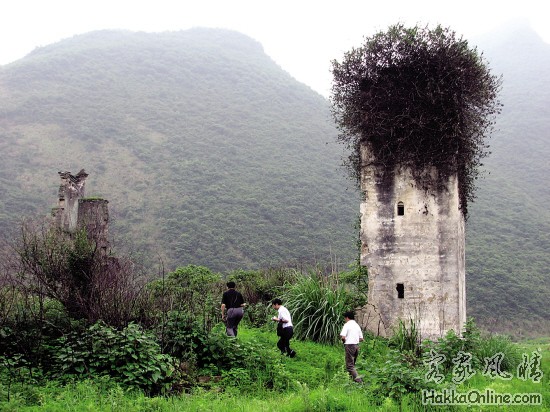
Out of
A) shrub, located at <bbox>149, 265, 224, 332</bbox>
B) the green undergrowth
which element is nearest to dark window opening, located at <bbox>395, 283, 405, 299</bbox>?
the green undergrowth

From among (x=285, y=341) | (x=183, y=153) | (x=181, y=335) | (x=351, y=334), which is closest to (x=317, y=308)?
(x=285, y=341)

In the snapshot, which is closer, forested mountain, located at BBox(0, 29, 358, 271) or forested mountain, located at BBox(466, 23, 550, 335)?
forested mountain, located at BBox(466, 23, 550, 335)

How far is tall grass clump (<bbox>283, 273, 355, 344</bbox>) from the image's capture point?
1102 centimetres

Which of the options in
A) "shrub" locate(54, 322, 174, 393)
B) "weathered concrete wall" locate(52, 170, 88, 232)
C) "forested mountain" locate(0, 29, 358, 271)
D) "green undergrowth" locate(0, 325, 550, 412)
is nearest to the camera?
"green undergrowth" locate(0, 325, 550, 412)

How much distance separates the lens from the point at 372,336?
471 inches

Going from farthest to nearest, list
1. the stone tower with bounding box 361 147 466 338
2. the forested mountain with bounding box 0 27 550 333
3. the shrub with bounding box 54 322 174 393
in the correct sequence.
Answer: the forested mountain with bounding box 0 27 550 333 < the stone tower with bounding box 361 147 466 338 < the shrub with bounding box 54 322 174 393

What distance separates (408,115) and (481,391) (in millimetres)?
7103

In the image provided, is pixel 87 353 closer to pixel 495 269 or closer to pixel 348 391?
pixel 348 391

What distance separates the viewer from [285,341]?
31.7 feet

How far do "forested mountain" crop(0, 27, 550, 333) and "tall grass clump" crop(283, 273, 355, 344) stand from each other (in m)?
16.8

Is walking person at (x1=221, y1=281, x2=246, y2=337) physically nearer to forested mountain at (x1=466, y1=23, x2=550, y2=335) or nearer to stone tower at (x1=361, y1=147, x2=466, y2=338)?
stone tower at (x1=361, y1=147, x2=466, y2=338)

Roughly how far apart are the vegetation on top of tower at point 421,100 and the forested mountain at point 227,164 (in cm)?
1591

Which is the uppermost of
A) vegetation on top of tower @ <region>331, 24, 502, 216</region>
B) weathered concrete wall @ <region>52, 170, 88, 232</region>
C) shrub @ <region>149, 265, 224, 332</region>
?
vegetation on top of tower @ <region>331, 24, 502, 216</region>

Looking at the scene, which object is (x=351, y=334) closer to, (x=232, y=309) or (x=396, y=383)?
(x=396, y=383)
